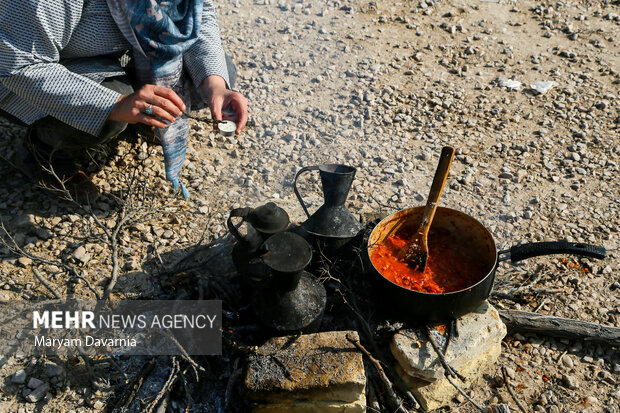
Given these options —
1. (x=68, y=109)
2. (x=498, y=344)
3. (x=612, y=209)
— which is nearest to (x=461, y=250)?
(x=498, y=344)

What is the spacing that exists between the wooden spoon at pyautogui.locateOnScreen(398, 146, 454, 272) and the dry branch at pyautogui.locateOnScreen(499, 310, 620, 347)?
613mm

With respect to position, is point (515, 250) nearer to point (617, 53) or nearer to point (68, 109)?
point (68, 109)

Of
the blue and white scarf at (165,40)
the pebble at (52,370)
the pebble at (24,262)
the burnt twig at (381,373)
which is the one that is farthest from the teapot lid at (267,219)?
the pebble at (24,262)

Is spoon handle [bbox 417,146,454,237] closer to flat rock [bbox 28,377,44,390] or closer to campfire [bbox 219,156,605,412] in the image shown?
campfire [bbox 219,156,605,412]

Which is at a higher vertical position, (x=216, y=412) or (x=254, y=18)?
(x=254, y=18)

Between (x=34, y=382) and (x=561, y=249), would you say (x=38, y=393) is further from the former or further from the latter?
(x=561, y=249)

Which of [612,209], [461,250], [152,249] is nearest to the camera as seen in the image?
[461,250]

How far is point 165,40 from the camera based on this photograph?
303cm

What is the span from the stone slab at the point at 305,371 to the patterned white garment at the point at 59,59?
60.7 inches

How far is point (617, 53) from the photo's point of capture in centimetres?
532

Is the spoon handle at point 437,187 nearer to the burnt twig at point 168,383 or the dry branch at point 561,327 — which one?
the dry branch at point 561,327

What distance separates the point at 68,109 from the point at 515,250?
2472mm

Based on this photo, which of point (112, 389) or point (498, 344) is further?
point (498, 344)

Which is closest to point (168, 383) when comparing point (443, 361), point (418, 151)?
point (443, 361)
